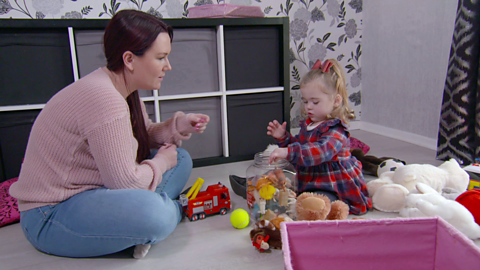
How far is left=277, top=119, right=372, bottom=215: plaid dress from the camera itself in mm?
1133

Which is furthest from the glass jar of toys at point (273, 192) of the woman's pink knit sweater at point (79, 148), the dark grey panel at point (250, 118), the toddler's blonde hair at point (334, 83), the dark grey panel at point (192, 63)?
the dark grey panel at point (192, 63)

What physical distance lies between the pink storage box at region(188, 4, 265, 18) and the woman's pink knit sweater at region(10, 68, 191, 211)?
95 cm

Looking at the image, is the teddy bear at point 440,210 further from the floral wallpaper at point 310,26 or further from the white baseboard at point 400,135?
the floral wallpaper at point 310,26

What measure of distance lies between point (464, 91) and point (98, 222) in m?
1.60

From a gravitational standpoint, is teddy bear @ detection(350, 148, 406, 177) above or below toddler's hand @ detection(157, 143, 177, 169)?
below

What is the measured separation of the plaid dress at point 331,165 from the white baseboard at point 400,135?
0.95 meters

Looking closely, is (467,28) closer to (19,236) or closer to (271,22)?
(271,22)

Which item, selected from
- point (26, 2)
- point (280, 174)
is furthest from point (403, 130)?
point (26, 2)

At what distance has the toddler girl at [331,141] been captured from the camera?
1.18 meters

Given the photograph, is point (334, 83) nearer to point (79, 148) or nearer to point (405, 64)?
point (79, 148)

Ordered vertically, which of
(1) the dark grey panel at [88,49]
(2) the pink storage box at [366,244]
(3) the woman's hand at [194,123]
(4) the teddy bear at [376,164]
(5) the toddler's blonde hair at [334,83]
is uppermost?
(1) the dark grey panel at [88,49]

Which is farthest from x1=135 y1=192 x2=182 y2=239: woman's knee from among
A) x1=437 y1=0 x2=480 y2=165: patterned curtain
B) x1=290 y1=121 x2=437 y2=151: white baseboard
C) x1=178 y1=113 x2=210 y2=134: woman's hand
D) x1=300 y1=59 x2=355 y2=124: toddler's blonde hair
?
x1=290 y1=121 x2=437 y2=151: white baseboard

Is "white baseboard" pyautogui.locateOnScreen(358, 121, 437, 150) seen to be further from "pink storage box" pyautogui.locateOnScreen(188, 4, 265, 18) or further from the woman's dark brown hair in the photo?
the woman's dark brown hair

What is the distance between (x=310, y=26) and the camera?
2330 millimetres
